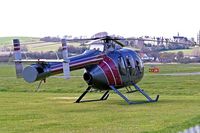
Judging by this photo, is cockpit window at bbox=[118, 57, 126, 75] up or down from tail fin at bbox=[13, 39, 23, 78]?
down

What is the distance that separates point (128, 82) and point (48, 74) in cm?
770

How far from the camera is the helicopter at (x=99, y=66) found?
27828mm

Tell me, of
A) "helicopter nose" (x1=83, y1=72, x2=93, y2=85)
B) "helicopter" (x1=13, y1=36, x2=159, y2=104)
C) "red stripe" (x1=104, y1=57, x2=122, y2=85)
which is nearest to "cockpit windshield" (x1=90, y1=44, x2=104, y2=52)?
"helicopter" (x1=13, y1=36, x2=159, y2=104)

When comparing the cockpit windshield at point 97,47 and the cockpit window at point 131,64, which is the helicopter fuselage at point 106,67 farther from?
the cockpit windshield at point 97,47

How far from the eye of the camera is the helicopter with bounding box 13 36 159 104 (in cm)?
2783

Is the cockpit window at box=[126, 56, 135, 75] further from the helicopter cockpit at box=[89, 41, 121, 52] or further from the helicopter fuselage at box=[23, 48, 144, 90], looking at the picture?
the helicopter cockpit at box=[89, 41, 121, 52]

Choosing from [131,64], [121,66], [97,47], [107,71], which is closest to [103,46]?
[97,47]

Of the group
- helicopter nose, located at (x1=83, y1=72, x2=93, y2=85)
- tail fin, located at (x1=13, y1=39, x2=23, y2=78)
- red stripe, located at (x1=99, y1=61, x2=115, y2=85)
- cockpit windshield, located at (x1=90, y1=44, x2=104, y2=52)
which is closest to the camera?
tail fin, located at (x1=13, y1=39, x2=23, y2=78)

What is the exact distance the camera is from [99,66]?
104 ft

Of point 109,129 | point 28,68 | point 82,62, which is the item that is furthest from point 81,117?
point 82,62

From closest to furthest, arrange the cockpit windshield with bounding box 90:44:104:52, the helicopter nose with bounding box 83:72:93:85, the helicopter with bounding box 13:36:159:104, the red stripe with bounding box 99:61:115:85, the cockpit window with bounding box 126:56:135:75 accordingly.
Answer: the helicopter with bounding box 13:36:159:104
the helicopter nose with bounding box 83:72:93:85
the red stripe with bounding box 99:61:115:85
the cockpit windshield with bounding box 90:44:104:52
the cockpit window with bounding box 126:56:135:75

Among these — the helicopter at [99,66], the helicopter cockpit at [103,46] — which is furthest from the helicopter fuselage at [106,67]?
the helicopter cockpit at [103,46]

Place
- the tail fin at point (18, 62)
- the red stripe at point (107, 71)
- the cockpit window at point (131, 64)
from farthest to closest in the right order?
the cockpit window at point (131, 64)
the red stripe at point (107, 71)
the tail fin at point (18, 62)

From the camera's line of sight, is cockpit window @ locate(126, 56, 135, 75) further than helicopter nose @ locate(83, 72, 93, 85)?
Yes
